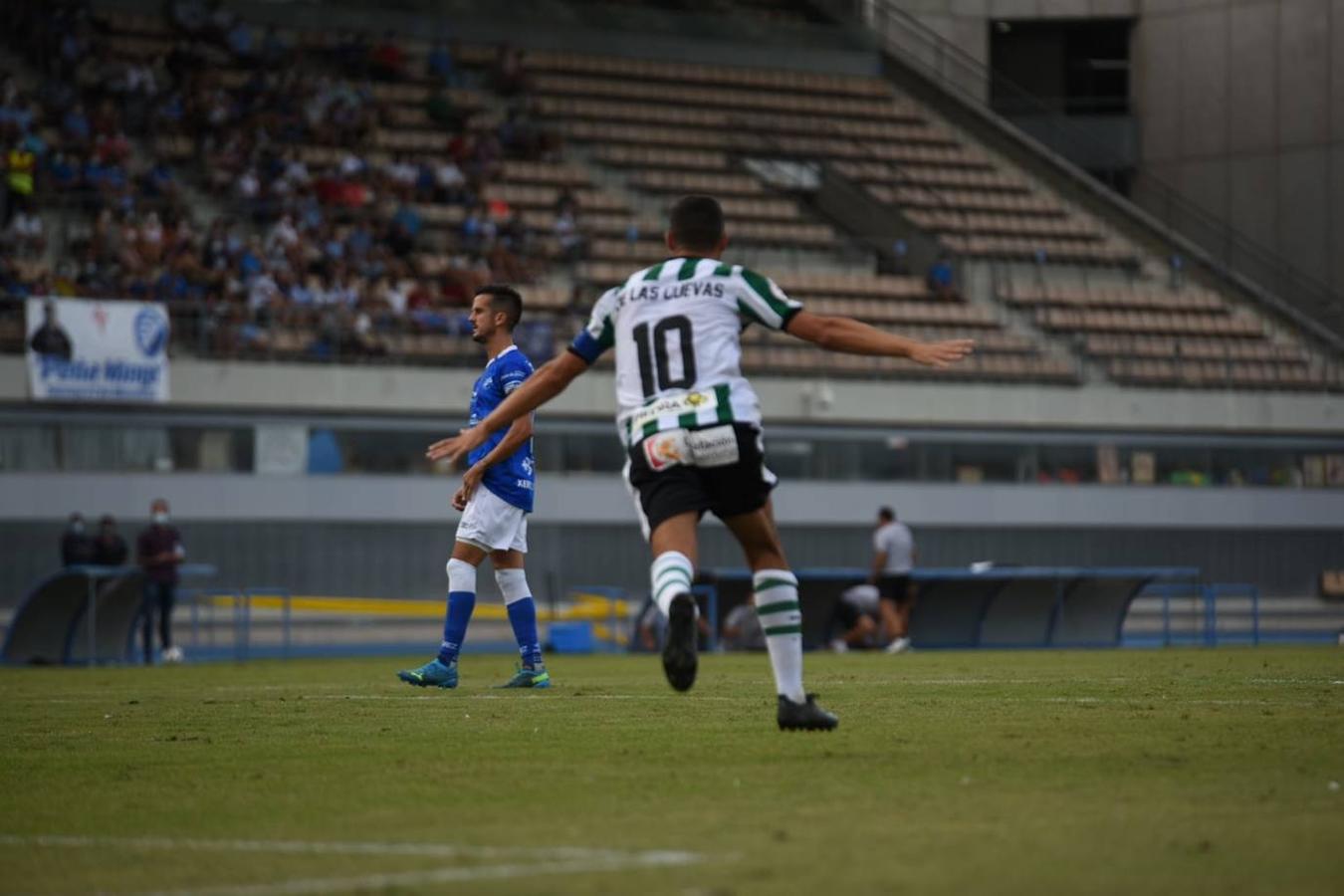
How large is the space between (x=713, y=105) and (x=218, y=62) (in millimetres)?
10830

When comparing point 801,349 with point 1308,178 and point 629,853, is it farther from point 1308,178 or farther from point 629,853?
point 629,853

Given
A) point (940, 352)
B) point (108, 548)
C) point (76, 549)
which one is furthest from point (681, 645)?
point (76, 549)

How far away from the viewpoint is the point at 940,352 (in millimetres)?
8383

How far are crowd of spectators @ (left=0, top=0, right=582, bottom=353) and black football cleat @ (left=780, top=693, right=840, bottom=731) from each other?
78.1 ft

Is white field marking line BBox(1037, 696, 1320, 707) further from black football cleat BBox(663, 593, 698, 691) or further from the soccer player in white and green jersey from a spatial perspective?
black football cleat BBox(663, 593, 698, 691)

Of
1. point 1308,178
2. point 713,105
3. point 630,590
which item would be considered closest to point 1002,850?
point 630,590

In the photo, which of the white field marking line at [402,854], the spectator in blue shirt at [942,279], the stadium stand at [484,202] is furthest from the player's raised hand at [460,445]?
the spectator in blue shirt at [942,279]

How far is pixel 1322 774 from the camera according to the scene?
289 inches

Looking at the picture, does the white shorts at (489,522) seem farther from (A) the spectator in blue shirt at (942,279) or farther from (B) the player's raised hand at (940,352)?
(A) the spectator in blue shirt at (942,279)

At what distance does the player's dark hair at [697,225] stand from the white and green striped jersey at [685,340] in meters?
0.12

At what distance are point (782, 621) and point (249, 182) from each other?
1084 inches

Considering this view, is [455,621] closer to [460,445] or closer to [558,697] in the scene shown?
[558,697]

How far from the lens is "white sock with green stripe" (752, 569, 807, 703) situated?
8852mm

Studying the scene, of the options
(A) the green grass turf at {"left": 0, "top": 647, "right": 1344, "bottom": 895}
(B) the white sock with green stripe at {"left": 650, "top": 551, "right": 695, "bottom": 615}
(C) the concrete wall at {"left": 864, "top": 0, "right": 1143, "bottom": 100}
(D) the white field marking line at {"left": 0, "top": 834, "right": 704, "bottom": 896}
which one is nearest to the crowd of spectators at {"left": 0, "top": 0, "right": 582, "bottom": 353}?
(C) the concrete wall at {"left": 864, "top": 0, "right": 1143, "bottom": 100}
